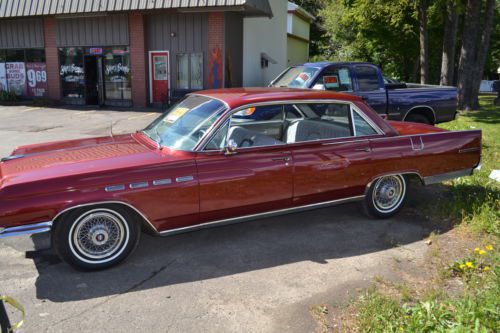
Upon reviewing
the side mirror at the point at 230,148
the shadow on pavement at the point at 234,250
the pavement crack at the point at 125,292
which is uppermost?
the side mirror at the point at 230,148

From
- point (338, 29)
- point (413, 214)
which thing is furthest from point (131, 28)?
point (338, 29)

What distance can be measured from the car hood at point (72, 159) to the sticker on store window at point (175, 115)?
0.42 m

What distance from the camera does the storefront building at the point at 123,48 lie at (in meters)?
16.8

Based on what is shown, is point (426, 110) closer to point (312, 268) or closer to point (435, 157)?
point (435, 157)

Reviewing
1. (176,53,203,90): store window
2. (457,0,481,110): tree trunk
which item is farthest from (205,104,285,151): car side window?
(457,0,481,110): tree trunk

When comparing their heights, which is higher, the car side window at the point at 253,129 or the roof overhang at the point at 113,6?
the roof overhang at the point at 113,6

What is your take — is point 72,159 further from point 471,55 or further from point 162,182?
point 471,55

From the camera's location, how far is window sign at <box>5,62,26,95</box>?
65.5ft

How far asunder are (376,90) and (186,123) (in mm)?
5615

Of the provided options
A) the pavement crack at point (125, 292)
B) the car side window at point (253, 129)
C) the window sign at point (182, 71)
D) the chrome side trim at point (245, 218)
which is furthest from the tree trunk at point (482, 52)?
the pavement crack at point (125, 292)

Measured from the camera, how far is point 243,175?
4.23 meters

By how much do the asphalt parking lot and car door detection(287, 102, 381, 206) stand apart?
1.78 feet

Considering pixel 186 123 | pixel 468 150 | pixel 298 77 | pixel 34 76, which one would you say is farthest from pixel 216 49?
pixel 186 123

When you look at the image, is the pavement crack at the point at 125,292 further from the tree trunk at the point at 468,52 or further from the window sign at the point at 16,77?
the window sign at the point at 16,77
